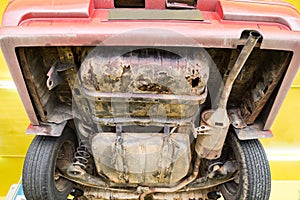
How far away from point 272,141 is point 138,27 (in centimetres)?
153

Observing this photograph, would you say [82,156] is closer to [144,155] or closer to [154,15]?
[144,155]

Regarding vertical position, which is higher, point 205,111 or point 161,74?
point 161,74

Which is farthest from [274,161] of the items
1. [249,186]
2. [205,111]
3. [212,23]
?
[212,23]

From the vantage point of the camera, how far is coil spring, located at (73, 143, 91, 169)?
4.67 ft

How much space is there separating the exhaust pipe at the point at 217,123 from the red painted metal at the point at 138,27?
109 mm

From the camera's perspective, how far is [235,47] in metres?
1.04

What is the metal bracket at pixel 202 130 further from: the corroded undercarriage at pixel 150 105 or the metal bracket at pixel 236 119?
the metal bracket at pixel 236 119

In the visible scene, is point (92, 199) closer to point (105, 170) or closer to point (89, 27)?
point (105, 170)

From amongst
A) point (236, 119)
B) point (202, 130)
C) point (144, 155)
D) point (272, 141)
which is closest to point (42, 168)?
point (144, 155)

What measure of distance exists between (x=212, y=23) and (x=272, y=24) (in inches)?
8.4

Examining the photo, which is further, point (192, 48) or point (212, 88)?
point (212, 88)

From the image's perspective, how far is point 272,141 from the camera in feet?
7.14

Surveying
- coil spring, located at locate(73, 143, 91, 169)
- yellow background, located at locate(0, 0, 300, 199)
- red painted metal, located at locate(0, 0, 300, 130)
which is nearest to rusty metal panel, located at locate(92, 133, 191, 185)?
coil spring, located at locate(73, 143, 91, 169)

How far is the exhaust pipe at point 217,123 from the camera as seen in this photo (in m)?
1.10
